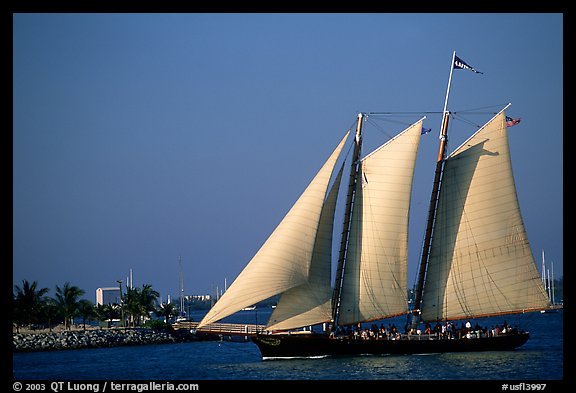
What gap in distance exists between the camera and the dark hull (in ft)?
197

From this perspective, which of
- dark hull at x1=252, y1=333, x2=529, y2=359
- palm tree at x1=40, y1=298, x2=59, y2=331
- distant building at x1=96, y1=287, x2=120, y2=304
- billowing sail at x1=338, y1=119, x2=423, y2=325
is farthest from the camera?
distant building at x1=96, y1=287, x2=120, y2=304

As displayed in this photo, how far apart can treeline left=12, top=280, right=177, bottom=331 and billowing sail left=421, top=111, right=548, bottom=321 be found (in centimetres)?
4505

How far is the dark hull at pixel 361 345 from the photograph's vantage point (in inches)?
2367

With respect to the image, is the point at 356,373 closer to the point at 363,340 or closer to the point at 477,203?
the point at 363,340

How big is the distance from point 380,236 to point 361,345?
6631 millimetres

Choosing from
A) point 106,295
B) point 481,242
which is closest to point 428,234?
point 481,242

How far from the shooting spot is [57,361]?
6969cm

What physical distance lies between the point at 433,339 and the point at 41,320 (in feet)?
156

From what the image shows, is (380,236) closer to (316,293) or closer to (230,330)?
(316,293)

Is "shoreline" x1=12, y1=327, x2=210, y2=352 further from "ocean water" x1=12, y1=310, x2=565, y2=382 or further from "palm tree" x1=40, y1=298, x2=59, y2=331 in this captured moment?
"ocean water" x1=12, y1=310, x2=565, y2=382

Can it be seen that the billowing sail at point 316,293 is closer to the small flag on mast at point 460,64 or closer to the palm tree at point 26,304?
the small flag on mast at point 460,64

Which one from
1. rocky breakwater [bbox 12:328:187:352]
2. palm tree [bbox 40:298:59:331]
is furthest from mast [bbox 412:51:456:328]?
palm tree [bbox 40:298:59:331]

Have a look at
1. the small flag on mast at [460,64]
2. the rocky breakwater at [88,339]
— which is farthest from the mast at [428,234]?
the rocky breakwater at [88,339]
